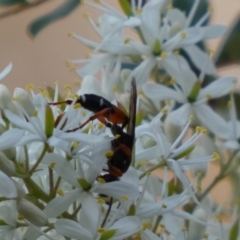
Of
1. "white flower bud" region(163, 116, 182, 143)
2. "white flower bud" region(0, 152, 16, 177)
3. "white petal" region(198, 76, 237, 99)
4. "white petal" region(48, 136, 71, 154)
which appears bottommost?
"white petal" region(198, 76, 237, 99)

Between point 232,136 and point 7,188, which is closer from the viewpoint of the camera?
point 7,188

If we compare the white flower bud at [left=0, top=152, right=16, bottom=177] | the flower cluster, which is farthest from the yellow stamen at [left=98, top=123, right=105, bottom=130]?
the white flower bud at [left=0, top=152, right=16, bottom=177]

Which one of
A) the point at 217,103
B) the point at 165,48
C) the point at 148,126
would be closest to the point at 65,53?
the point at 217,103

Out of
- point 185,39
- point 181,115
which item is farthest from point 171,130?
point 185,39

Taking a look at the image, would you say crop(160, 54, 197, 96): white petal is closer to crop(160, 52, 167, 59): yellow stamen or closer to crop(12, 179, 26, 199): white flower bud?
crop(160, 52, 167, 59): yellow stamen

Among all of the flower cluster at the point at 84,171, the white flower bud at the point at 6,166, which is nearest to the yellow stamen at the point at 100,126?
the flower cluster at the point at 84,171

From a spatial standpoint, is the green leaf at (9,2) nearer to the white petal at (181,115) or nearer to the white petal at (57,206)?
the white petal at (181,115)

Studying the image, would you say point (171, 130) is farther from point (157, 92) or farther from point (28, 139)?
point (28, 139)
